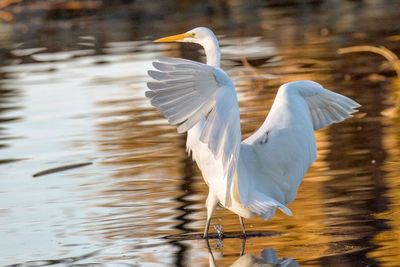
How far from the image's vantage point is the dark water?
26.5ft

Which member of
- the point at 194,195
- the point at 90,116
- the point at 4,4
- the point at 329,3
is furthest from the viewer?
the point at 4,4

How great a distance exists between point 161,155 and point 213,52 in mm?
3078

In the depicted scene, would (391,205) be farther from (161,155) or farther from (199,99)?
(161,155)

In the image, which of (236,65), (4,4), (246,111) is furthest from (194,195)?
(4,4)

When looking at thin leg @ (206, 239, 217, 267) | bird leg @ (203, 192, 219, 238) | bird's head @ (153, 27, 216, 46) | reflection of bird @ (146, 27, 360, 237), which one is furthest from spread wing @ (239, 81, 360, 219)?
bird's head @ (153, 27, 216, 46)

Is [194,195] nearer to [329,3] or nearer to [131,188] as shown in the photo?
[131,188]

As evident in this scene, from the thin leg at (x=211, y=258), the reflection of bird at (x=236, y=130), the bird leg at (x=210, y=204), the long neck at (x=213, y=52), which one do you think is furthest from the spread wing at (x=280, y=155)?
the long neck at (x=213, y=52)

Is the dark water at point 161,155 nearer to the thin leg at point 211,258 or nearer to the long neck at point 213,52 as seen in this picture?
the thin leg at point 211,258

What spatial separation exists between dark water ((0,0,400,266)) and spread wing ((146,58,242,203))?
0.77 m

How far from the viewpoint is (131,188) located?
33.6ft

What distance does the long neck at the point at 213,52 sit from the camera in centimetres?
865

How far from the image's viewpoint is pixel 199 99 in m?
7.52

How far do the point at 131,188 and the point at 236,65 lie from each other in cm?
809

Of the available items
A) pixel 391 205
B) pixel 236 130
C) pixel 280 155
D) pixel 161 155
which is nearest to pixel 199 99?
pixel 236 130
